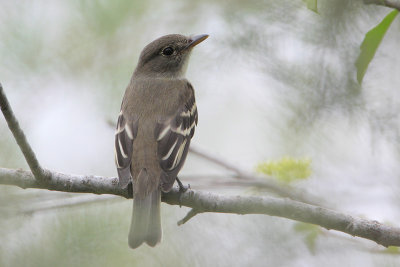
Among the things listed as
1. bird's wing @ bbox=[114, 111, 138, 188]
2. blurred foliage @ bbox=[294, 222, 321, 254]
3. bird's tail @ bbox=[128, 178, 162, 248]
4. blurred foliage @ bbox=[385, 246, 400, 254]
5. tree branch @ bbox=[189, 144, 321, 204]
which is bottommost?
blurred foliage @ bbox=[385, 246, 400, 254]

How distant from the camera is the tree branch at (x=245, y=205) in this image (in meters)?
3.63

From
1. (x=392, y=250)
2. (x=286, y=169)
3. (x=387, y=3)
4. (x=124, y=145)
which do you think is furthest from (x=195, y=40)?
(x=387, y=3)

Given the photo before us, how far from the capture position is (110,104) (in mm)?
7203

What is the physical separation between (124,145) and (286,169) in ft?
4.47

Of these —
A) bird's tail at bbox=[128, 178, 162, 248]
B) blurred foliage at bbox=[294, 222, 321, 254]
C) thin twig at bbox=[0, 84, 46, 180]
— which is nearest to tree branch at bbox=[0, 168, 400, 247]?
thin twig at bbox=[0, 84, 46, 180]

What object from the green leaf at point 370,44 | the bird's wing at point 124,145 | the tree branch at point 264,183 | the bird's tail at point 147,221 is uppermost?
the green leaf at point 370,44

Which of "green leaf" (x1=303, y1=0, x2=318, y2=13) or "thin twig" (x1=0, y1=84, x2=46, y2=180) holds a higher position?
"green leaf" (x1=303, y1=0, x2=318, y2=13)

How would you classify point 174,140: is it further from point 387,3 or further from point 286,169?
point 387,3

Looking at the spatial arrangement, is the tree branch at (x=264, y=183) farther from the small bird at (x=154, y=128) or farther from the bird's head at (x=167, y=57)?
the bird's head at (x=167, y=57)

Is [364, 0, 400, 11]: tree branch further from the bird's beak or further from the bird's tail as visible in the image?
the bird's beak

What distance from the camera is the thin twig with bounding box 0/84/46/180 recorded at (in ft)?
11.2

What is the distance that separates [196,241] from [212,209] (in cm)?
150

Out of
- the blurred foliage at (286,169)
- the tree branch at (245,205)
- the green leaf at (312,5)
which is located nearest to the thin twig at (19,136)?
the tree branch at (245,205)

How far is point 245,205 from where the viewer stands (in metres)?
3.77
